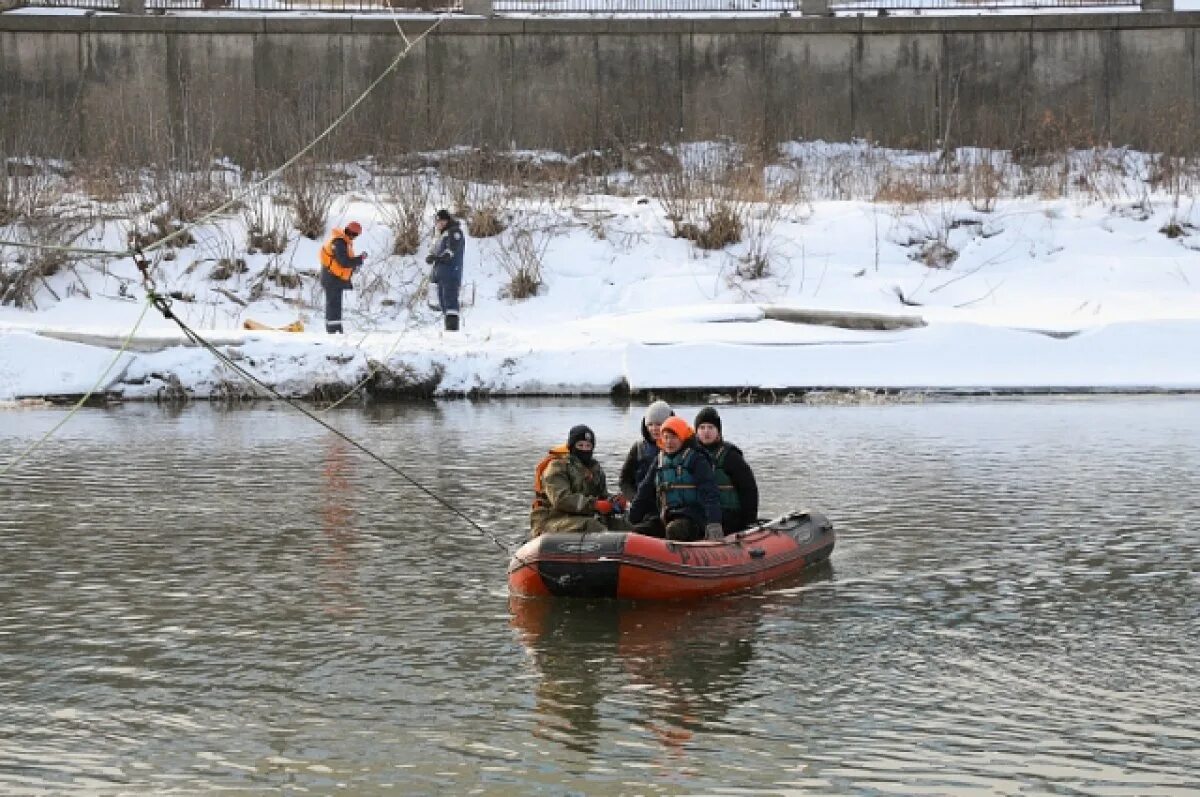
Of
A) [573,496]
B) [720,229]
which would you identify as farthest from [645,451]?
[720,229]

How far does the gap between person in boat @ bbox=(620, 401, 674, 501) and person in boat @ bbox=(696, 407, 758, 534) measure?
0.28m

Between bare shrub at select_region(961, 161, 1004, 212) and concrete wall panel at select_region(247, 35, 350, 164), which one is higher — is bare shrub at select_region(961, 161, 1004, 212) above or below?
below

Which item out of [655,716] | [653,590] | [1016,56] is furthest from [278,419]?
[1016,56]

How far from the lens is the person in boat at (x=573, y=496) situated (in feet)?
42.3

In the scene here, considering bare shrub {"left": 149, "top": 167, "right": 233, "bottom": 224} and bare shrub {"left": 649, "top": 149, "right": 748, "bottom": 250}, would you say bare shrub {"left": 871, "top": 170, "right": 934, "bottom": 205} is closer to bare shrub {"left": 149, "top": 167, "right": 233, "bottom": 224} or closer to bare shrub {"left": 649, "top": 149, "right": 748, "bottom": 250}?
bare shrub {"left": 649, "top": 149, "right": 748, "bottom": 250}

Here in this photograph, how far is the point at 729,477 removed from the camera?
13.5m

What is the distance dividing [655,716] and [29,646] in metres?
3.87

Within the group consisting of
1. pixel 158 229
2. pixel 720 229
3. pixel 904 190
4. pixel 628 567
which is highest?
pixel 904 190

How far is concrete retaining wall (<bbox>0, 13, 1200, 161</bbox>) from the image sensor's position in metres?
34.8

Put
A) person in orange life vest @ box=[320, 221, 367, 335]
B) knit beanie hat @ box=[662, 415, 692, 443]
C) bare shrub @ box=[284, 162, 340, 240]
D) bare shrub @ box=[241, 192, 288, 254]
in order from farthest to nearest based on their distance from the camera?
1. bare shrub @ box=[284, 162, 340, 240]
2. bare shrub @ box=[241, 192, 288, 254]
3. person in orange life vest @ box=[320, 221, 367, 335]
4. knit beanie hat @ box=[662, 415, 692, 443]

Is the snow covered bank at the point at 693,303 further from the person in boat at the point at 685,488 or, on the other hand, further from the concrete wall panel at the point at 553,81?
the person in boat at the point at 685,488

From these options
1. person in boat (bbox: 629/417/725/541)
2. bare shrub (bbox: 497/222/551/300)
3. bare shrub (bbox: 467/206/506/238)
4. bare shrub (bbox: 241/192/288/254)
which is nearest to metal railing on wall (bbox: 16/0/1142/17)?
bare shrub (bbox: 241/192/288/254)

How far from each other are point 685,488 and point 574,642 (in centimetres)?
205

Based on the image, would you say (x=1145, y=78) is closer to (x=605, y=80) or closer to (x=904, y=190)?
(x=904, y=190)
